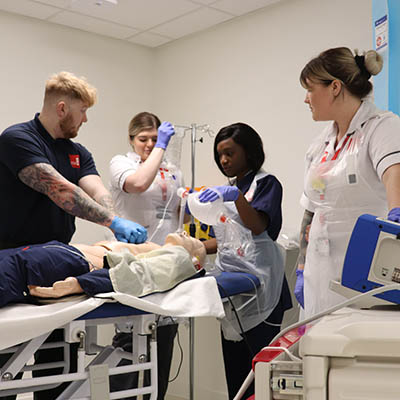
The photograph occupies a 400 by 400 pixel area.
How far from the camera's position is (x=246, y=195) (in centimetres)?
255

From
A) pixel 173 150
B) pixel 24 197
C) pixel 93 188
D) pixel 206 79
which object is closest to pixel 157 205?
pixel 173 150

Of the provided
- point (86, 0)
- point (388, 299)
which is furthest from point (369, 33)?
point (388, 299)

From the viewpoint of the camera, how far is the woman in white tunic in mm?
2830

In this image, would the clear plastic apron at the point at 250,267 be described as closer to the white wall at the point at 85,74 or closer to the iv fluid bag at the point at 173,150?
the iv fluid bag at the point at 173,150

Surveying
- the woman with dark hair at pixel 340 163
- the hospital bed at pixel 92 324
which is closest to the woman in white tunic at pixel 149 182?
the hospital bed at pixel 92 324

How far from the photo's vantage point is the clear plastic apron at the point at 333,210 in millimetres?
1801

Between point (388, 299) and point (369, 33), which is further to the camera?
point (369, 33)

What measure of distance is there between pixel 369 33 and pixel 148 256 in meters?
1.88

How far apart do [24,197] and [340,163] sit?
3.97ft

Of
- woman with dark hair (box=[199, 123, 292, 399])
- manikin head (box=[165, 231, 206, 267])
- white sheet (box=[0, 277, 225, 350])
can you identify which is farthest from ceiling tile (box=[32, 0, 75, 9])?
white sheet (box=[0, 277, 225, 350])

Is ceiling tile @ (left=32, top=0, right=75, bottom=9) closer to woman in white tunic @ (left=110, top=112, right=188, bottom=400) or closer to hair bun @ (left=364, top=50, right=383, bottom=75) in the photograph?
woman in white tunic @ (left=110, top=112, right=188, bottom=400)

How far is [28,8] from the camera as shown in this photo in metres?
3.57

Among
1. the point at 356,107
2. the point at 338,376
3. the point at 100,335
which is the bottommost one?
the point at 100,335

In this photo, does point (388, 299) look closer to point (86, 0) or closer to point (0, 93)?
point (86, 0)
